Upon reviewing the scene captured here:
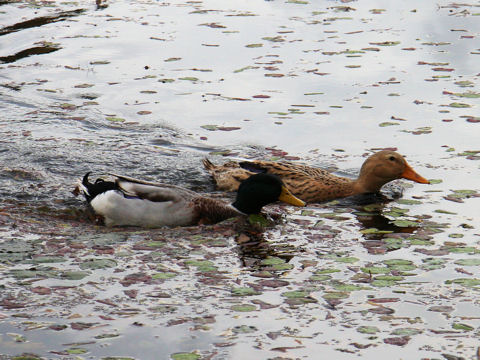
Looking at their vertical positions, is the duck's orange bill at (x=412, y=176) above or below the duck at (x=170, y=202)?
below

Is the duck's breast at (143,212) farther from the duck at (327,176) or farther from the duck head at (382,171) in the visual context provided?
the duck head at (382,171)

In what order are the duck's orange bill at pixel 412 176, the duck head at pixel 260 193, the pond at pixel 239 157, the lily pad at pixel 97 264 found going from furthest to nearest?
the duck's orange bill at pixel 412 176, the duck head at pixel 260 193, the lily pad at pixel 97 264, the pond at pixel 239 157

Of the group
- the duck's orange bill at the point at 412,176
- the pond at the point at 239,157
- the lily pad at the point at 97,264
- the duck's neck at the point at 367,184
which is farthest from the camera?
the duck's neck at the point at 367,184

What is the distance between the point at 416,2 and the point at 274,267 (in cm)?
1338

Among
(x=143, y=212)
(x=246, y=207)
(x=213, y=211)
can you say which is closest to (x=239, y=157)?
(x=246, y=207)

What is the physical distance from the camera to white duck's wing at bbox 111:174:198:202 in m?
9.88

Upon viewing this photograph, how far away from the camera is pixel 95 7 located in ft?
68.5

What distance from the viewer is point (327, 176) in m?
11.1

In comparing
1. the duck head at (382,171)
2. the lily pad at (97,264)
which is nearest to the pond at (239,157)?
the lily pad at (97,264)

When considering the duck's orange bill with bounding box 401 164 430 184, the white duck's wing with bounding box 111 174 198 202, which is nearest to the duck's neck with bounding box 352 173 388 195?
the duck's orange bill with bounding box 401 164 430 184

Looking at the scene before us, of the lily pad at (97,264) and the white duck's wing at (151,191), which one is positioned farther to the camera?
the white duck's wing at (151,191)

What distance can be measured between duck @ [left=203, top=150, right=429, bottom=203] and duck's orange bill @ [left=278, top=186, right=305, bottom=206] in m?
0.72

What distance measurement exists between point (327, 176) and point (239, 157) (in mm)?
1382

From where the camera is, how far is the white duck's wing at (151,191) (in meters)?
9.88
